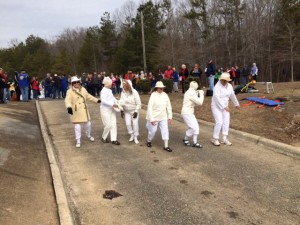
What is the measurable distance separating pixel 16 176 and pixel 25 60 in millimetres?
65842

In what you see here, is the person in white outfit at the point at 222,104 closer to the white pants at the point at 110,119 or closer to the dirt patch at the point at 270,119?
the dirt patch at the point at 270,119

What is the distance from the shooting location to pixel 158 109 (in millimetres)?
8539

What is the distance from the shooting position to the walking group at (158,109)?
8.56 meters

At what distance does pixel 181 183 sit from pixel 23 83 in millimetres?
16104

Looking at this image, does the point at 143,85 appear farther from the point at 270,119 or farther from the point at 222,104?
the point at 222,104

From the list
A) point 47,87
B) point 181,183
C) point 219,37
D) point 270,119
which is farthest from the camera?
point 219,37

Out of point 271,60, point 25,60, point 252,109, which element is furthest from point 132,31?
point 252,109

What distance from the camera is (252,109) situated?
12531 millimetres

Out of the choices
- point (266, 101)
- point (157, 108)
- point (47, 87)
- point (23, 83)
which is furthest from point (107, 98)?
point (47, 87)

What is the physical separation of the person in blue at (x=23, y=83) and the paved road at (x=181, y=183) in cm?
1188

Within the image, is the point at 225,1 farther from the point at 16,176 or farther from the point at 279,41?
the point at 16,176

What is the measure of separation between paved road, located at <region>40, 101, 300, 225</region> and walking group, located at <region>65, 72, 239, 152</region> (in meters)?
0.38

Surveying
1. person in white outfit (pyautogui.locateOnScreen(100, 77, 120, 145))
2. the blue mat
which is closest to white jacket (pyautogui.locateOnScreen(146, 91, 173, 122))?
person in white outfit (pyautogui.locateOnScreen(100, 77, 120, 145))

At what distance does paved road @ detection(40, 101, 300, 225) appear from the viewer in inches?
197
